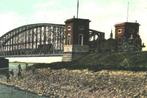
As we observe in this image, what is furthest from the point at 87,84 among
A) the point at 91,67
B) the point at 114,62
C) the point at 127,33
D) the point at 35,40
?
the point at 35,40

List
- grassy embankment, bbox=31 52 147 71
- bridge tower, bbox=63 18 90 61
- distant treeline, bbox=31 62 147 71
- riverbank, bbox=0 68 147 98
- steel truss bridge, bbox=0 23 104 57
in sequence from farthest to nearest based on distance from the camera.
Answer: steel truss bridge, bbox=0 23 104 57
bridge tower, bbox=63 18 90 61
grassy embankment, bbox=31 52 147 71
distant treeline, bbox=31 62 147 71
riverbank, bbox=0 68 147 98

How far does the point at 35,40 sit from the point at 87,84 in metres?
98.4

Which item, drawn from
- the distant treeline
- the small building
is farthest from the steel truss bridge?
the distant treeline

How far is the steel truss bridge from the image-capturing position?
125 meters

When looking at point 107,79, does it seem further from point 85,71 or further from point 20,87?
point 20,87

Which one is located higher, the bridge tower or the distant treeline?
the bridge tower

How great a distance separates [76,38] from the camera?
295ft

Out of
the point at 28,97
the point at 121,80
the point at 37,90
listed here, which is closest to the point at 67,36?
the point at 37,90

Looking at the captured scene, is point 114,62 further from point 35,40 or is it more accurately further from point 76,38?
Answer: point 35,40

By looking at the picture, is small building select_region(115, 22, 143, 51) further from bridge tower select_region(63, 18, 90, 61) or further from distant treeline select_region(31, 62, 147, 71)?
distant treeline select_region(31, 62, 147, 71)

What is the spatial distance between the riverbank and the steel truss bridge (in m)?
42.6

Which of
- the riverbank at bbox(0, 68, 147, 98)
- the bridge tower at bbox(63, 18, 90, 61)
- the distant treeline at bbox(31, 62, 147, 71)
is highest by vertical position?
the bridge tower at bbox(63, 18, 90, 61)

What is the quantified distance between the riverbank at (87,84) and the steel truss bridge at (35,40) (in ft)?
140

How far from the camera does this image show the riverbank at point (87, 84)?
44.2 metres
